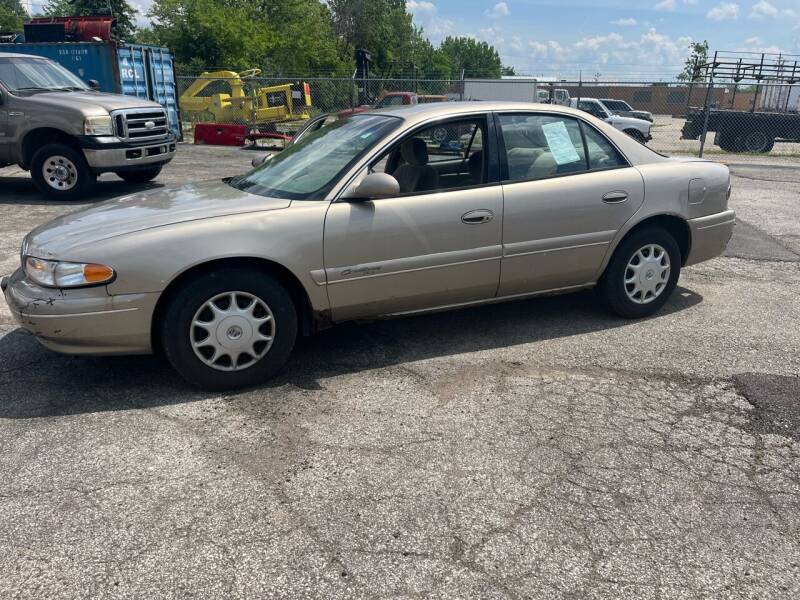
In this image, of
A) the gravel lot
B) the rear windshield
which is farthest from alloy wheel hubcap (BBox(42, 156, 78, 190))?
the rear windshield

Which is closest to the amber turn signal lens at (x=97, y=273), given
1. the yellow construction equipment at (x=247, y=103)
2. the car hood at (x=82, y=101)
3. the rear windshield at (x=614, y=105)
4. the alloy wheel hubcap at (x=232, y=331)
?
the alloy wheel hubcap at (x=232, y=331)

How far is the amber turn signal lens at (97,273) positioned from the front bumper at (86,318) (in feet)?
0.18

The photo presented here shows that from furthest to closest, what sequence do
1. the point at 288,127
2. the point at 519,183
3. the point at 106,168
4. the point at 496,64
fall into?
the point at 496,64 → the point at 288,127 → the point at 106,168 → the point at 519,183

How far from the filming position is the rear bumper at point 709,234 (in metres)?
5.01

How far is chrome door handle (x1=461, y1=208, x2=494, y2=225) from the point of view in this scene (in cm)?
416

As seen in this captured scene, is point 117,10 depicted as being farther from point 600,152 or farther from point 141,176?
point 600,152

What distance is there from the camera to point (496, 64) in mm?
104875

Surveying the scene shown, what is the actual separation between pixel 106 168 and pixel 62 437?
7.07 metres

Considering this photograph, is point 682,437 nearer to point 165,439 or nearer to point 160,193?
point 165,439

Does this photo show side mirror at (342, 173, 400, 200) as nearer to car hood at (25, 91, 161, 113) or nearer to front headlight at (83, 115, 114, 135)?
front headlight at (83, 115, 114, 135)

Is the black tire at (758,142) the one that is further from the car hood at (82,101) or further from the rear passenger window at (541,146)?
the rear passenger window at (541,146)

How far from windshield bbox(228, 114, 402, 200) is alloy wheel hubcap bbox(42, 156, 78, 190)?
594 centimetres

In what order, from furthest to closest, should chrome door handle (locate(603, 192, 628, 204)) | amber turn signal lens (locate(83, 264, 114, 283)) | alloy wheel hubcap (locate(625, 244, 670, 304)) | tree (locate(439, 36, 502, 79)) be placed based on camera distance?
tree (locate(439, 36, 502, 79)), alloy wheel hubcap (locate(625, 244, 670, 304)), chrome door handle (locate(603, 192, 628, 204)), amber turn signal lens (locate(83, 264, 114, 283))

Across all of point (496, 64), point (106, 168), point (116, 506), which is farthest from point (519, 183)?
point (496, 64)
